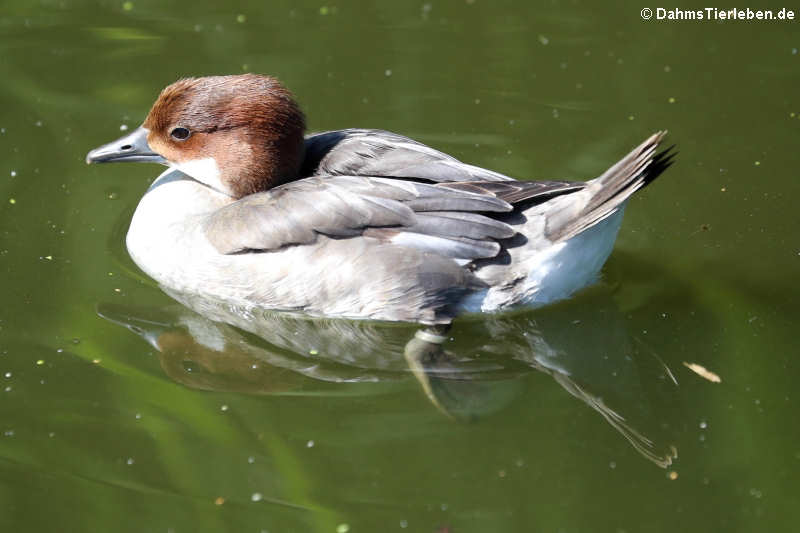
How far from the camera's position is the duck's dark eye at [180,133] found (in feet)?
17.5

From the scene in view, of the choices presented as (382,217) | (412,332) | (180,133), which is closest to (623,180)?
(382,217)

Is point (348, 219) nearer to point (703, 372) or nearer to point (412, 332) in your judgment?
point (412, 332)

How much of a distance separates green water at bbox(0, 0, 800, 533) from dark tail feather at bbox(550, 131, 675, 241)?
763 millimetres

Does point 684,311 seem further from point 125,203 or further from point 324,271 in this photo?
point 125,203

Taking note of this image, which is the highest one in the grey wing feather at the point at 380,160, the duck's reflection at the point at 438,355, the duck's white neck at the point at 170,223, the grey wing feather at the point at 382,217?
the grey wing feather at the point at 380,160

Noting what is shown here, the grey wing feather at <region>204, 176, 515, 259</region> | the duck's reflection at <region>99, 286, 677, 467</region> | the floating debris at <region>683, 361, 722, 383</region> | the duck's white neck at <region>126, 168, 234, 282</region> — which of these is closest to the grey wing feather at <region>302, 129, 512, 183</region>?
the grey wing feather at <region>204, 176, 515, 259</region>

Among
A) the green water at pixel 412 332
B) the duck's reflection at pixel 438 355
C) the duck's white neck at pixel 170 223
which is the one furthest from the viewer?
the duck's white neck at pixel 170 223

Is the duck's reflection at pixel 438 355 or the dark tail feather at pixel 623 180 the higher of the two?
the dark tail feather at pixel 623 180

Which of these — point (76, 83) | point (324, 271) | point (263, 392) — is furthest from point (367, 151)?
point (76, 83)

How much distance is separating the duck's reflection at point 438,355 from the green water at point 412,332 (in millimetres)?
16

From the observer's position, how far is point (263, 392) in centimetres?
489

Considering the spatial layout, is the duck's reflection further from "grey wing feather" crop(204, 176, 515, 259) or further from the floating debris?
"grey wing feather" crop(204, 176, 515, 259)

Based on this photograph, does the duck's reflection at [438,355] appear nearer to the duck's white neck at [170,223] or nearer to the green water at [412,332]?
the green water at [412,332]

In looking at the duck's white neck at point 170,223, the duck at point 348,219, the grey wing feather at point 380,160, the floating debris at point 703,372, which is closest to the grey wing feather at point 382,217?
the duck at point 348,219
